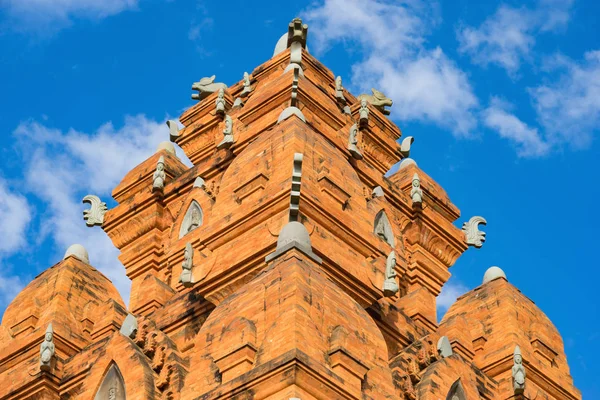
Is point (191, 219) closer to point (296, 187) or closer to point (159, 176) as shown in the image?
point (159, 176)

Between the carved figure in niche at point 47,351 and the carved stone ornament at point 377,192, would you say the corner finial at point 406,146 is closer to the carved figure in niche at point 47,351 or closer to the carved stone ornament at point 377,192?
the carved stone ornament at point 377,192

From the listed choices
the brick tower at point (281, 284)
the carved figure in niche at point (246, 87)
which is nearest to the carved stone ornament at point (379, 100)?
the brick tower at point (281, 284)

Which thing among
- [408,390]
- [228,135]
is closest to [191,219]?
[228,135]

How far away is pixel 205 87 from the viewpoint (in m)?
44.4

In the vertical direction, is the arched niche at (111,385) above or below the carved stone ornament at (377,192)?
below

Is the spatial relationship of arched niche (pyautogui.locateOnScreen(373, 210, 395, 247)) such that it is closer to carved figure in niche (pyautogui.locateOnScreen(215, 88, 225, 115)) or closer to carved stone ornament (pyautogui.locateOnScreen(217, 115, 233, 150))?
carved stone ornament (pyautogui.locateOnScreen(217, 115, 233, 150))

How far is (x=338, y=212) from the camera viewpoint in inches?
1272

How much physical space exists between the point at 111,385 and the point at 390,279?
6.19 metres

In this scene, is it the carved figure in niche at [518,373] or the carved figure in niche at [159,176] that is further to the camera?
the carved figure in niche at [159,176]

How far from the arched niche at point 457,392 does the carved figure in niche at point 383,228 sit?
709cm

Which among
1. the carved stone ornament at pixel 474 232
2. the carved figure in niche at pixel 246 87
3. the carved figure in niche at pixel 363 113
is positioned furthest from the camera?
the carved figure in niche at pixel 363 113

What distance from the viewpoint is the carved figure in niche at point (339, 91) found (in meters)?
41.0

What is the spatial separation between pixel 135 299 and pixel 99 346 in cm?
581

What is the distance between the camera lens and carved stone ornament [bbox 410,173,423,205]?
40.1m
